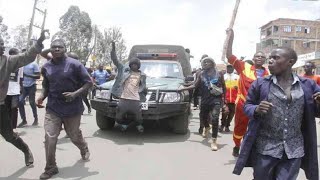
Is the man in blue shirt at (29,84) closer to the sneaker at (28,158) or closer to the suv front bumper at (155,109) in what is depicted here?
the suv front bumper at (155,109)

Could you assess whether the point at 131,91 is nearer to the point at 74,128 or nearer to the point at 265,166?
the point at 74,128

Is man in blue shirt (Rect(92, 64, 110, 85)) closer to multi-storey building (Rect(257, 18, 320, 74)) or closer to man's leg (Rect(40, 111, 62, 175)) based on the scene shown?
man's leg (Rect(40, 111, 62, 175))

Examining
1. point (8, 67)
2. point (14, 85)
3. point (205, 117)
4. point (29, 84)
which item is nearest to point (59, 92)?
point (8, 67)

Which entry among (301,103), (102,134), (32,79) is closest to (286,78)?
(301,103)

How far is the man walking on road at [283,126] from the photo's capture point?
3717 millimetres

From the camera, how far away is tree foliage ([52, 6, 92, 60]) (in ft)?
148

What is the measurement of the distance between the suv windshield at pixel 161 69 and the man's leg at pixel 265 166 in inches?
239

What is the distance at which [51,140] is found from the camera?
219 inches

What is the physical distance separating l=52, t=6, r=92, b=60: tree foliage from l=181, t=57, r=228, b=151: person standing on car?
123 feet

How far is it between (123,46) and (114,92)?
4029 cm

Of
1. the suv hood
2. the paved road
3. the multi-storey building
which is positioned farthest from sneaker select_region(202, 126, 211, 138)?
the multi-storey building

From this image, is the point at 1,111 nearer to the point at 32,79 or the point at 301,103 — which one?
the point at 301,103

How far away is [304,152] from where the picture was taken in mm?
3793

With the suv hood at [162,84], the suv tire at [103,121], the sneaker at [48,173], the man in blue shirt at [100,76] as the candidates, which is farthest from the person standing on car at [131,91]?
the man in blue shirt at [100,76]
